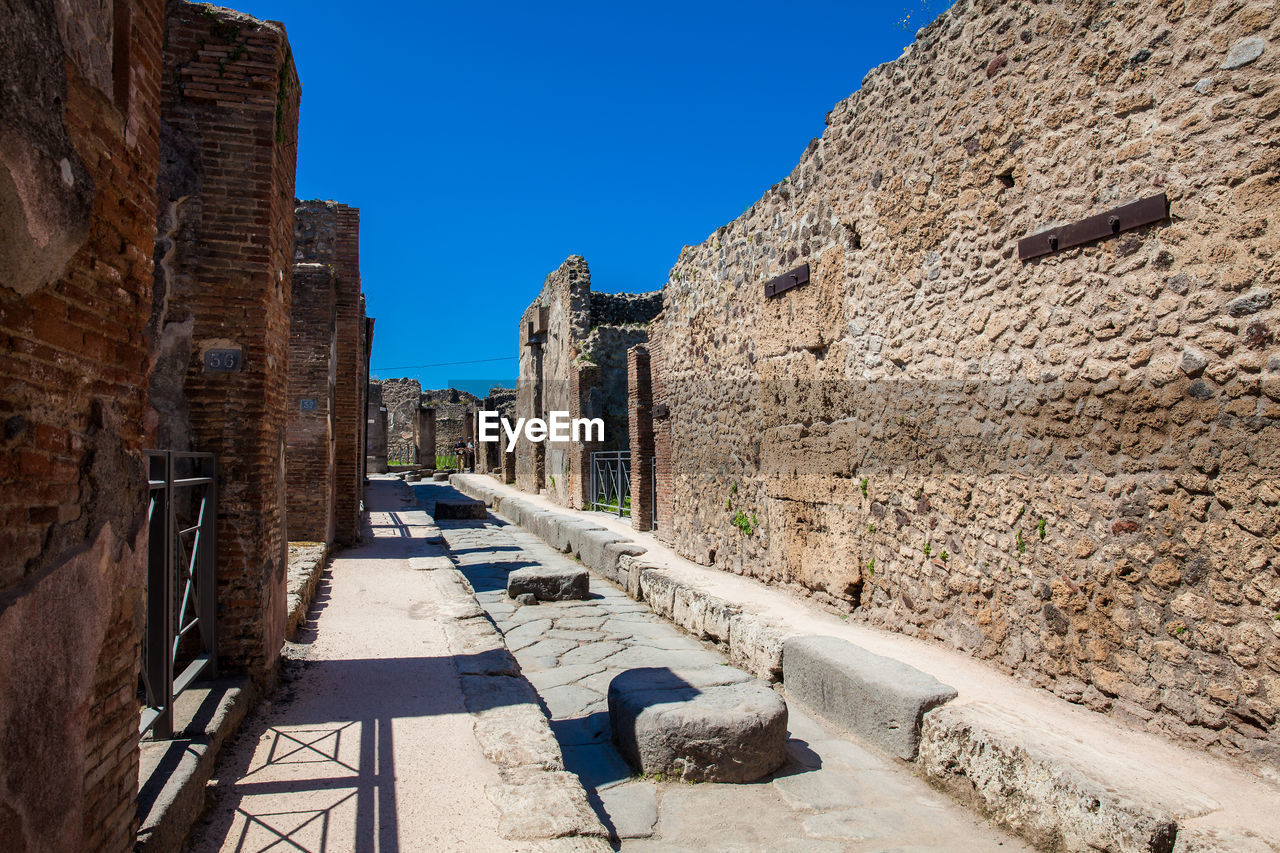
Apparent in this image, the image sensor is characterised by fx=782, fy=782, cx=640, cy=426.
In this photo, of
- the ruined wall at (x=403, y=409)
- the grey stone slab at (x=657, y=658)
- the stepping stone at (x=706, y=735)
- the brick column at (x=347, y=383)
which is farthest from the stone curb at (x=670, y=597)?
the ruined wall at (x=403, y=409)

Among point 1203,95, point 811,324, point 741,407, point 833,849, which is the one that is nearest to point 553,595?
point 741,407

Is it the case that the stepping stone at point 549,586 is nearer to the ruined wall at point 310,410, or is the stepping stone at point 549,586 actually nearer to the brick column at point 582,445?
the ruined wall at point 310,410

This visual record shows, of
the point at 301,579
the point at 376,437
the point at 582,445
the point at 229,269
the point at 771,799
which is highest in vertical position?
the point at 376,437

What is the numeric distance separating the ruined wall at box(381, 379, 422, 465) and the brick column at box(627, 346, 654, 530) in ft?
85.4

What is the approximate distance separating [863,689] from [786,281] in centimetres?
361

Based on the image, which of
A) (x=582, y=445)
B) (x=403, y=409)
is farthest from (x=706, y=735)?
(x=403, y=409)

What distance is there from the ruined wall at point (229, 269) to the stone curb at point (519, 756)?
3.76 ft

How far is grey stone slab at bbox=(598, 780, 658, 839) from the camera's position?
3195mm

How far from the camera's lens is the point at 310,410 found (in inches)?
351

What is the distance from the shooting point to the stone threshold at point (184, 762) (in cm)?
226

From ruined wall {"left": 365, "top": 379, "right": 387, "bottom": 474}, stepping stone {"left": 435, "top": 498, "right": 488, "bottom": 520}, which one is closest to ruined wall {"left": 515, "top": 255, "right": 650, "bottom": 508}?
stepping stone {"left": 435, "top": 498, "right": 488, "bottom": 520}

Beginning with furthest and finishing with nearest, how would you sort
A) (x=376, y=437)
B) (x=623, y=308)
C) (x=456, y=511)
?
(x=376, y=437), (x=623, y=308), (x=456, y=511)

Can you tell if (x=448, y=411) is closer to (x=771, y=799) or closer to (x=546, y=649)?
(x=546, y=649)

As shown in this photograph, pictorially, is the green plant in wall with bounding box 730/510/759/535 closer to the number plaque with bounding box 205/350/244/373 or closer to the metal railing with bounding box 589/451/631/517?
the number plaque with bounding box 205/350/244/373
